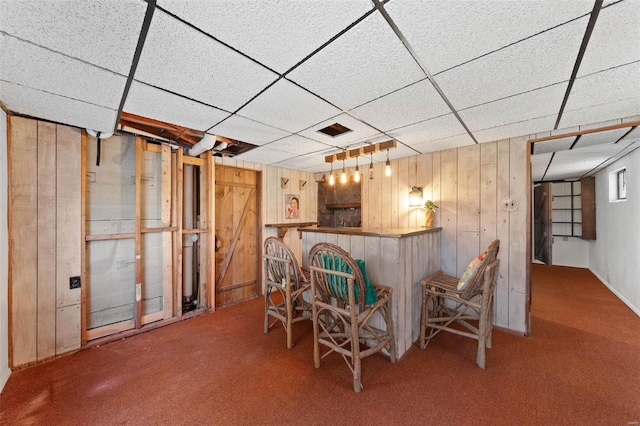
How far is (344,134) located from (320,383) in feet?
7.82

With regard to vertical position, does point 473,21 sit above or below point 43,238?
above

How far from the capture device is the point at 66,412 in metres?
1.68

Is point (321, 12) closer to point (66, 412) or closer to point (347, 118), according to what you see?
point (347, 118)

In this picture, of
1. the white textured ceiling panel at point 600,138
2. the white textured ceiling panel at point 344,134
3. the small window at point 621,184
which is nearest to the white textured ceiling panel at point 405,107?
the white textured ceiling panel at point 344,134

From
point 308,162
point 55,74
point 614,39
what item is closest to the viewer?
point 614,39

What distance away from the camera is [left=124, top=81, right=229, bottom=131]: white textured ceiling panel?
177 centimetres

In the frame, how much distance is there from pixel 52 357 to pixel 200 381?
5.09ft

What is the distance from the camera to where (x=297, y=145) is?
313cm

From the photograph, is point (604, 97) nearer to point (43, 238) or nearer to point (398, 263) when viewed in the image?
point (398, 263)

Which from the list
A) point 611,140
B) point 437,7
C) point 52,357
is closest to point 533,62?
point 437,7

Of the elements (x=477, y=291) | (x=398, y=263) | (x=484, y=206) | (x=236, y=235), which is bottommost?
(x=477, y=291)

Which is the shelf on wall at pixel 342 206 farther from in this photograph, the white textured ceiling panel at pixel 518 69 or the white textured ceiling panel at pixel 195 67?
the white textured ceiling panel at pixel 195 67

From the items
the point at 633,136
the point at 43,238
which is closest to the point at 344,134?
the point at 43,238

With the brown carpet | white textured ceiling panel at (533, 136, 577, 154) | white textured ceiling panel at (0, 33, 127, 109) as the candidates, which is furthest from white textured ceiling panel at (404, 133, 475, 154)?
white textured ceiling panel at (0, 33, 127, 109)
